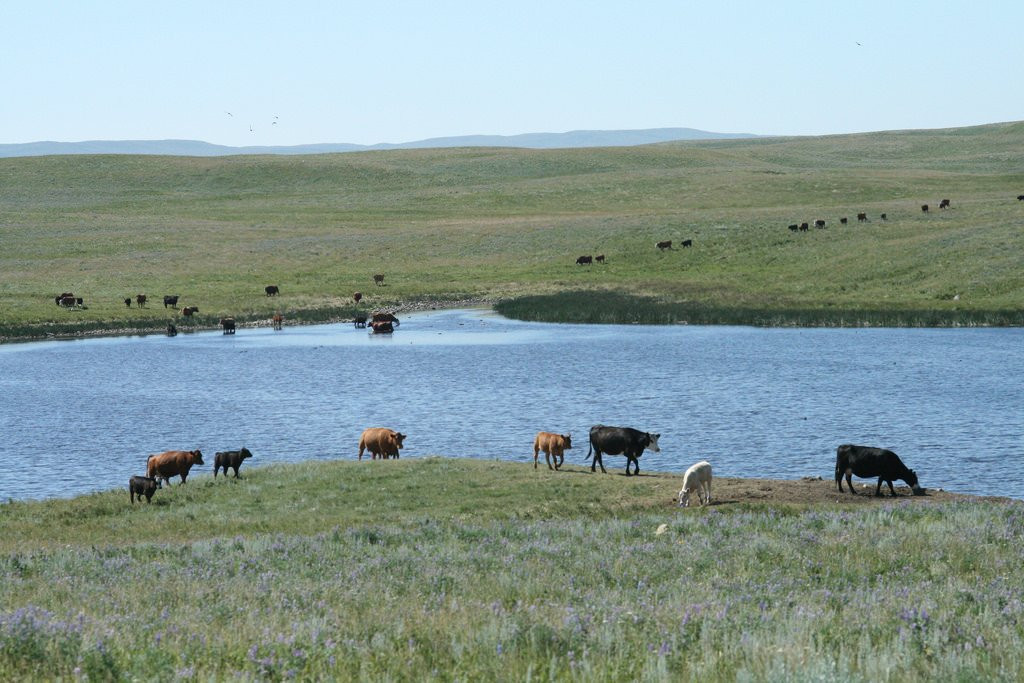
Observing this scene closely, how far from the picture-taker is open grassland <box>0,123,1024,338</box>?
77.3m

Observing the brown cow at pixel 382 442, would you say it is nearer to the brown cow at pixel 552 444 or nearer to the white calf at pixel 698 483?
the brown cow at pixel 552 444

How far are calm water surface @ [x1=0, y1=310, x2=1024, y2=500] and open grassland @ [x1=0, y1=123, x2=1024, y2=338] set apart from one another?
9.69 metres

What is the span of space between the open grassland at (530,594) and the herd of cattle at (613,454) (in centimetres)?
110

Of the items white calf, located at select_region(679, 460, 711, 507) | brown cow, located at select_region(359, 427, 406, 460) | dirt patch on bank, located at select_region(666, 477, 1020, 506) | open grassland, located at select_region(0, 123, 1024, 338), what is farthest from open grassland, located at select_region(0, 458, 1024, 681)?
open grassland, located at select_region(0, 123, 1024, 338)

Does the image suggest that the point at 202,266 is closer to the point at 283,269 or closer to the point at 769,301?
the point at 283,269

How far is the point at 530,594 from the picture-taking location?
12.7 meters

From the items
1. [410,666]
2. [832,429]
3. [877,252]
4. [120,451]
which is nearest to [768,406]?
[832,429]

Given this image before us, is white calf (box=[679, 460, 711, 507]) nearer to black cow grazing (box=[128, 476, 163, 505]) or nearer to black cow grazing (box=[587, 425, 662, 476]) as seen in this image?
black cow grazing (box=[587, 425, 662, 476])

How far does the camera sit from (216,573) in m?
14.5

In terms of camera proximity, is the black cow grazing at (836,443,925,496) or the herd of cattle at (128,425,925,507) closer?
the herd of cattle at (128,425,925,507)

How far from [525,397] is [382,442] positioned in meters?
13.9

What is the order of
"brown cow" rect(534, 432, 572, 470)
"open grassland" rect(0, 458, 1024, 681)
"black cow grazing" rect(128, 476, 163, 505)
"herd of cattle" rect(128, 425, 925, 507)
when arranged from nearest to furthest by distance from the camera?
"open grassland" rect(0, 458, 1024, 681) < "herd of cattle" rect(128, 425, 925, 507) < "black cow grazing" rect(128, 476, 163, 505) < "brown cow" rect(534, 432, 572, 470)

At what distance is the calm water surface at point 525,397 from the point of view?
33875 millimetres

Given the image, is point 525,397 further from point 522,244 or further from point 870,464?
point 522,244
